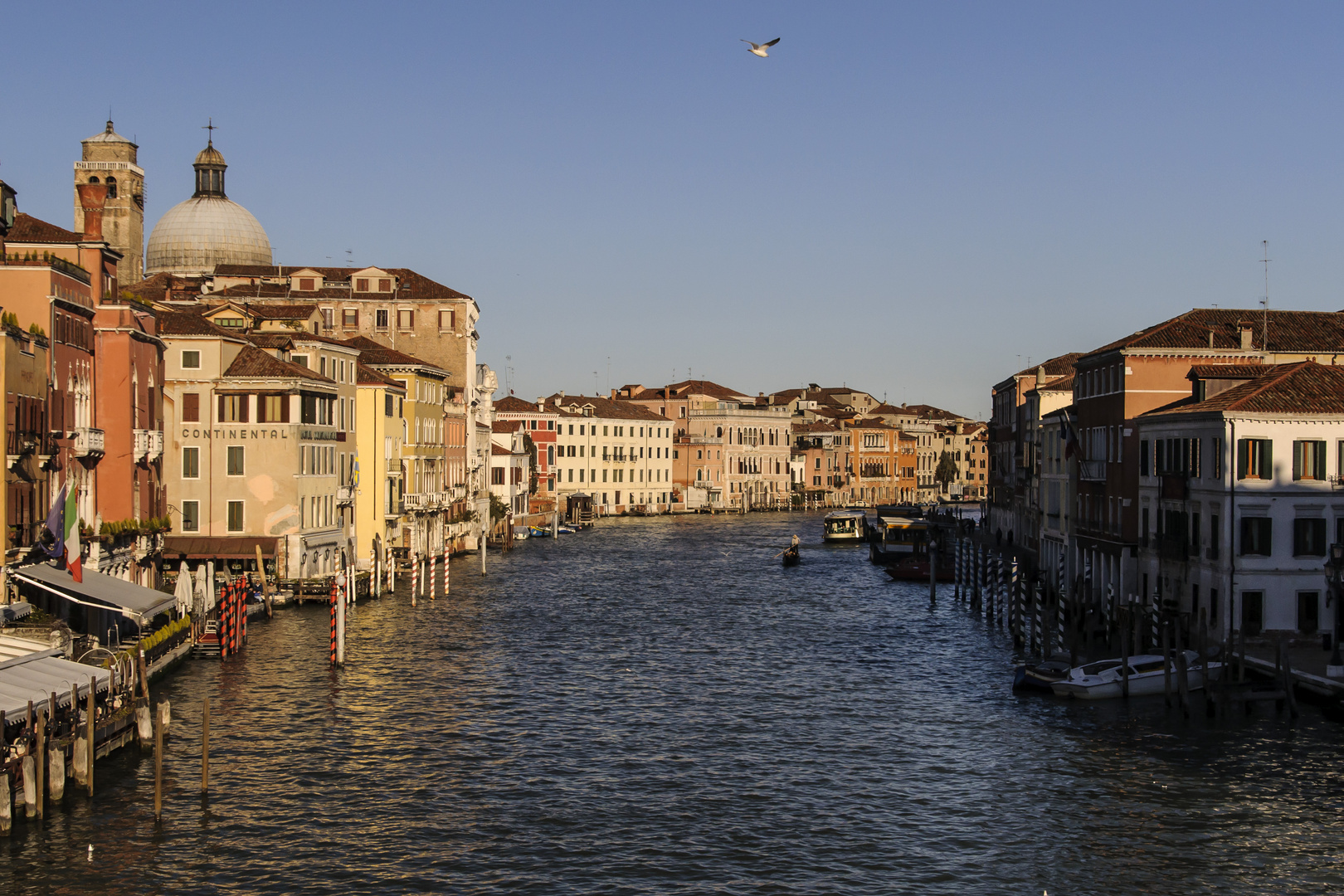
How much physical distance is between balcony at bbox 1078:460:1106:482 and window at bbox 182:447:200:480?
28.4m

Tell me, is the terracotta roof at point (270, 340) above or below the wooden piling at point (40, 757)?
above

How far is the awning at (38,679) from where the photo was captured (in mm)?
21859

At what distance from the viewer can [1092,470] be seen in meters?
45.7

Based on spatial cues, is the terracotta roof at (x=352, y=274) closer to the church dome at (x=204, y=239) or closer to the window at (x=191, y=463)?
the church dome at (x=204, y=239)

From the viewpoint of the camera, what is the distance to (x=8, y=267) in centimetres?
3253

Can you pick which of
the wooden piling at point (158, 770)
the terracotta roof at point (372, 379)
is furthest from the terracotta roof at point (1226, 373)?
the terracotta roof at point (372, 379)

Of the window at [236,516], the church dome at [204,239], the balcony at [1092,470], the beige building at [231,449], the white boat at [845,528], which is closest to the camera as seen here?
the balcony at [1092,470]

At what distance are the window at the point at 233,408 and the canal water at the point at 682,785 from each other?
35.0ft

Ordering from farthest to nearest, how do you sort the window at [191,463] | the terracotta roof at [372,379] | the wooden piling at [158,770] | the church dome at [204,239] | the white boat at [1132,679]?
the church dome at [204,239]
the terracotta roof at [372,379]
the window at [191,463]
the white boat at [1132,679]
the wooden piling at [158,770]

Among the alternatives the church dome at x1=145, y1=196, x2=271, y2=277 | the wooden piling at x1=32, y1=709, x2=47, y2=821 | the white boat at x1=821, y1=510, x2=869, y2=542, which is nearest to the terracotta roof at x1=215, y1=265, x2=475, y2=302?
the church dome at x1=145, y1=196, x2=271, y2=277

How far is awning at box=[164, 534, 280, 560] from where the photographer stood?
159 feet

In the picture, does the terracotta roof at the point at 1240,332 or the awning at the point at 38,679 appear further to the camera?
the terracotta roof at the point at 1240,332

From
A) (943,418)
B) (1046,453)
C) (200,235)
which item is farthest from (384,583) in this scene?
(943,418)

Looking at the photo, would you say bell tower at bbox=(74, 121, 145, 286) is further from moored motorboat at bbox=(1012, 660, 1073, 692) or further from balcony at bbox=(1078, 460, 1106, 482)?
moored motorboat at bbox=(1012, 660, 1073, 692)
